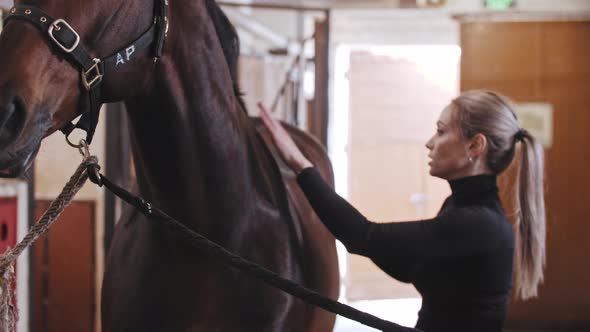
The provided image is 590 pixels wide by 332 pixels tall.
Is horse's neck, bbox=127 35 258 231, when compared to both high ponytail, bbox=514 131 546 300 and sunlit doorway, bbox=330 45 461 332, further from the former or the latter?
sunlit doorway, bbox=330 45 461 332

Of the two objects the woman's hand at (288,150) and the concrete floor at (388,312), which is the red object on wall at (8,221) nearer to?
the woman's hand at (288,150)

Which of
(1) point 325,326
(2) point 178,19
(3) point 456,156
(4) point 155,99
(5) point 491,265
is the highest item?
(2) point 178,19

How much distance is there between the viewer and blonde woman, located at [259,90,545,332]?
1525mm

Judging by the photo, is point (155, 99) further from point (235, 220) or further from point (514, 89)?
point (514, 89)

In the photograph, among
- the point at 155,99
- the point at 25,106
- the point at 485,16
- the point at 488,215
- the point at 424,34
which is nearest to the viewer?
the point at 25,106

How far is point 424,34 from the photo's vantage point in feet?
18.4

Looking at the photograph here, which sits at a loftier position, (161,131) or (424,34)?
(424,34)

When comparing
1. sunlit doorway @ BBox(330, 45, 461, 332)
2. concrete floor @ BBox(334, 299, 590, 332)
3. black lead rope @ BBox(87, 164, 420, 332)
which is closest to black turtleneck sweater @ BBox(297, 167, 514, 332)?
black lead rope @ BBox(87, 164, 420, 332)

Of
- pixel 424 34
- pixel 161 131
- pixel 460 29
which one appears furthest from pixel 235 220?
pixel 424 34

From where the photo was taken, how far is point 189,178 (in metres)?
1.49

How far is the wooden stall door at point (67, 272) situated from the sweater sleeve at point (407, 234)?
5.53 feet

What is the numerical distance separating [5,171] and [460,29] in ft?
14.7

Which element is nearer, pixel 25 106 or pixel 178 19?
pixel 25 106

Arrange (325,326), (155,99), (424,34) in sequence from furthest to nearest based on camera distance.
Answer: (424,34)
(325,326)
(155,99)
